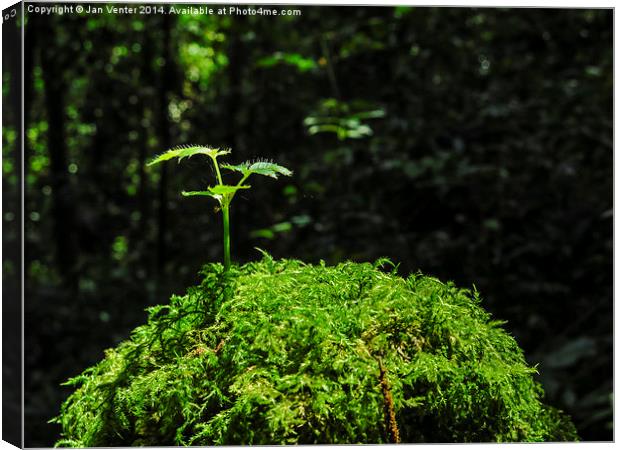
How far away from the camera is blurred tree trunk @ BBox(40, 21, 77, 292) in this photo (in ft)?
17.0

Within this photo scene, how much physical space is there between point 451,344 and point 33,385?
14.6 ft

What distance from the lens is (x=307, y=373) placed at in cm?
79

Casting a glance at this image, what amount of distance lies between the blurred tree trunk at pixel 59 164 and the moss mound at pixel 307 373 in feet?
15.0

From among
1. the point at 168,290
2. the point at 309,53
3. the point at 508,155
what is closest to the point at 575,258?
the point at 508,155

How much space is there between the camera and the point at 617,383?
1.51 m

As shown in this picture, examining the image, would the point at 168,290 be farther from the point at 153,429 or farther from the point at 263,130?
the point at 153,429

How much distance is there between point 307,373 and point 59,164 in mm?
4964

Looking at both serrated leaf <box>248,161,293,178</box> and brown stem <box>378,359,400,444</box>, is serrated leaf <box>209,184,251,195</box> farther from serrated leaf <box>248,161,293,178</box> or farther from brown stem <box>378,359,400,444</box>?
brown stem <box>378,359,400,444</box>

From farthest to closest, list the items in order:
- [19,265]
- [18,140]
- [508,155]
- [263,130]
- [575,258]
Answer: [263,130] < [508,155] < [575,258] < [18,140] < [19,265]

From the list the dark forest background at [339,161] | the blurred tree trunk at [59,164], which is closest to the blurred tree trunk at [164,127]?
the dark forest background at [339,161]

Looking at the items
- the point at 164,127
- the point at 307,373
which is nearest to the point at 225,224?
the point at 307,373

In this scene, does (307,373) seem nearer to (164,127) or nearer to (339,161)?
(339,161)

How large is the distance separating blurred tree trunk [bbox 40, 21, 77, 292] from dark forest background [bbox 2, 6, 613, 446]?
0.02 m

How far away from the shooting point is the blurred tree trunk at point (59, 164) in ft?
17.0
